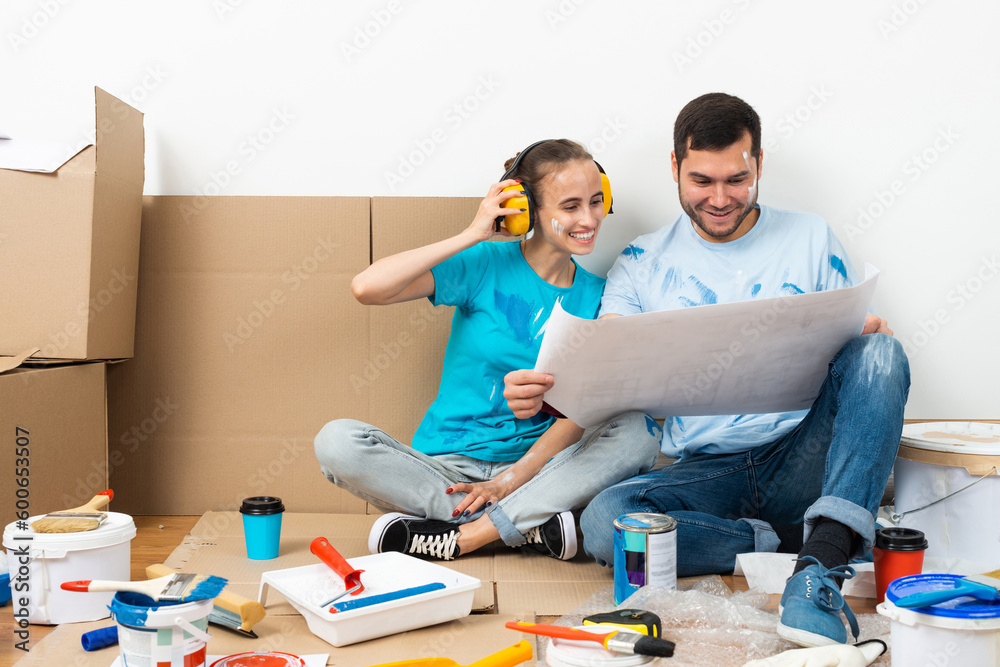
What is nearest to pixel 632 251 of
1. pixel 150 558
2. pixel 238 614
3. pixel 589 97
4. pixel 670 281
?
pixel 670 281

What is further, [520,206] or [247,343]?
[247,343]

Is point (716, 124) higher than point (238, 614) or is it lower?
higher

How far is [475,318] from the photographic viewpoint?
67.4 inches

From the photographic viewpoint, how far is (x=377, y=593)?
48.8 inches

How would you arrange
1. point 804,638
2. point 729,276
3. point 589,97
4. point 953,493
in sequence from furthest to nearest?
point 589,97 → point 729,276 → point 953,493 → point 804,638

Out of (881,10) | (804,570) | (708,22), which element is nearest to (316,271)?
(708,22)

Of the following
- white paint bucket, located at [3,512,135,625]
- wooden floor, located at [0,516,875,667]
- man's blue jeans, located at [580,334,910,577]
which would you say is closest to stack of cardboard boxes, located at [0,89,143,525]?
wooden floor, located at [0,516,875,667]

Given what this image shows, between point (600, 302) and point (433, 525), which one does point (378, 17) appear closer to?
point (600, 302)

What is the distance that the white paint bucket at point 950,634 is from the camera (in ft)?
2.97

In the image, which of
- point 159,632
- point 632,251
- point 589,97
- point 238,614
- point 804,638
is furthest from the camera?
point 589,97

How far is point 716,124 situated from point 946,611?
0.96m

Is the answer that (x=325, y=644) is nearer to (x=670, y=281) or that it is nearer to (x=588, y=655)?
(x=588, y=655)

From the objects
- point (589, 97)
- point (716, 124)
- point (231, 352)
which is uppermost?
point (589, 97)

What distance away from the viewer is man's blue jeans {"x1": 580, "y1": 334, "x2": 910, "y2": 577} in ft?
3.94
